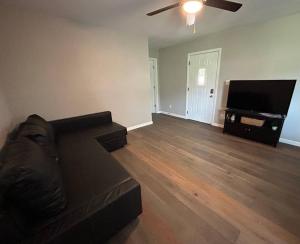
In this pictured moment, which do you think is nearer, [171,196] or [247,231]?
[247,231]

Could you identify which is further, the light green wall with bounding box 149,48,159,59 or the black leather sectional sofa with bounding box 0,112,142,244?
the light green wall with bounding box 149,48,159,59

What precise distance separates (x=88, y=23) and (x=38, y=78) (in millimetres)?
1449

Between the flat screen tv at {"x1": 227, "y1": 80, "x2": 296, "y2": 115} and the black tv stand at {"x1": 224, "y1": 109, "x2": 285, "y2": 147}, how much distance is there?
130 millimetres

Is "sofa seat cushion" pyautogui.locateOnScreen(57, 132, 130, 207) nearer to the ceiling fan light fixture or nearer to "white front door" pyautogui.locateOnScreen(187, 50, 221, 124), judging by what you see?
the ceiling fan light fixture

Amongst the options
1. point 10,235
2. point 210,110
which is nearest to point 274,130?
point 210,110

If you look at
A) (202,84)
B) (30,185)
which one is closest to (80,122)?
(30,185)

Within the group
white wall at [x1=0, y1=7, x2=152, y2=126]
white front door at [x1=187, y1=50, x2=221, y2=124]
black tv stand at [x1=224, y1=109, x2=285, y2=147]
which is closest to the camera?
white wall at [x1=0, y1=7, x2=152, y2=126]

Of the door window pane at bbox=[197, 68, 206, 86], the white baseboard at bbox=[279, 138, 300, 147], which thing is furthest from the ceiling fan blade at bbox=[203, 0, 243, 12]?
the white baseboard at bbox=[279, 138, 300, 147]

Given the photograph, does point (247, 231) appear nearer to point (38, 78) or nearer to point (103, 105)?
point (103, 105)

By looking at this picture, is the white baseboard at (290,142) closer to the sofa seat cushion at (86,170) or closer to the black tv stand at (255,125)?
the black tv stand at (255,125)

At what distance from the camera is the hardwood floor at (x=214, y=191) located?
55.7 inches

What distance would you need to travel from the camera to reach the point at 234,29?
3.37 meters

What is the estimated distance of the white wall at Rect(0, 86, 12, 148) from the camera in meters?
2.02

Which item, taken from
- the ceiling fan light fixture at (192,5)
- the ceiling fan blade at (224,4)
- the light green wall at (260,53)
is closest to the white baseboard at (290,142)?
the light green wall at (260,53)
